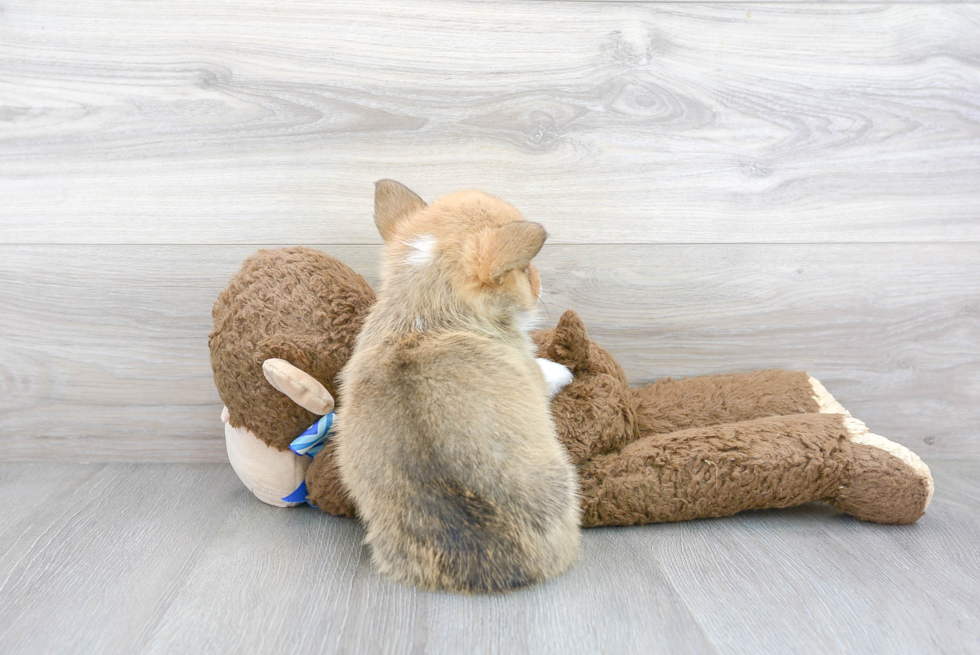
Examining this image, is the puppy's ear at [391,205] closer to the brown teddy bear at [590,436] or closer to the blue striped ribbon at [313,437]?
the brown teddy bear at [590,436]

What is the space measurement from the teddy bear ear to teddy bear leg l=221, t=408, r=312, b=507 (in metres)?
0.50

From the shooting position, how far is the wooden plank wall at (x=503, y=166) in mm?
1276

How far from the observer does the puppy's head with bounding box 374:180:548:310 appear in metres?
0.91

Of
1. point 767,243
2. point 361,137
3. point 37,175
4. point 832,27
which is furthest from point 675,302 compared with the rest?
point 37,175

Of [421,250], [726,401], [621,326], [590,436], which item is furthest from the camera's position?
[621,326]

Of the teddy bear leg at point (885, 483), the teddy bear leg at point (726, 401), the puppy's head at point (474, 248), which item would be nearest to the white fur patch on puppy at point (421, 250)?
the puppy's head at point (474, 248)

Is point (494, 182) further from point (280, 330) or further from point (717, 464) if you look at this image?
point (717, 464)

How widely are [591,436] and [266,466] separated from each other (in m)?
0.58

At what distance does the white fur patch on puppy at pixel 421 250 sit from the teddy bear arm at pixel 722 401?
1.76 ft

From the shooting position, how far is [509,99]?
4.25 feet

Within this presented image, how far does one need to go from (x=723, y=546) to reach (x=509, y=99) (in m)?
0.92

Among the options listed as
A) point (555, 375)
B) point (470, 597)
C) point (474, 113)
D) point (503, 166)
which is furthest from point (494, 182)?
point (470, 597)

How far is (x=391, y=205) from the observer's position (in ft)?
3.52

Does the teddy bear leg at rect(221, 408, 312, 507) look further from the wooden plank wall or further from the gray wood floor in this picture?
the wooden plank wall
